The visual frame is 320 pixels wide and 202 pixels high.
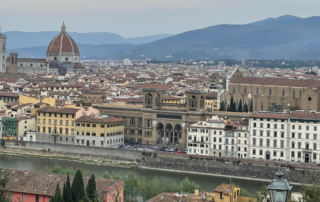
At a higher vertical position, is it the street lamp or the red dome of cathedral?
the red dome of cathedral

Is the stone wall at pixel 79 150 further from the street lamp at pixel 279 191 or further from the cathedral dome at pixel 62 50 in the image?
the cathedral dome at pixel 62 50

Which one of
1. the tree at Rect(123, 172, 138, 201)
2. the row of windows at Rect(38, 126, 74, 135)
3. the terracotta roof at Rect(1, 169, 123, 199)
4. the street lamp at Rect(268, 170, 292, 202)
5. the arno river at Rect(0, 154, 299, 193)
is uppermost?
the street lamp at Rect(268, 170, 292, 202)

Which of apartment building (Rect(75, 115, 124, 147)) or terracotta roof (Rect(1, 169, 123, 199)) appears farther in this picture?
apartment building (Rect(75, 115, 124, 147))

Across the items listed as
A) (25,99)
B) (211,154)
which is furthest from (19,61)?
(211,154)

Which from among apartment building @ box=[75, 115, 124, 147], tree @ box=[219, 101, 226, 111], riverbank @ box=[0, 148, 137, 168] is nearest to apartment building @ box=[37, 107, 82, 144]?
apartment building @ box=[75, 115, 124, 147]

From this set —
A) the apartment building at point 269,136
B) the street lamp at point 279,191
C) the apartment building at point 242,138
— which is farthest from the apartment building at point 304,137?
the street lamp at point 279,191

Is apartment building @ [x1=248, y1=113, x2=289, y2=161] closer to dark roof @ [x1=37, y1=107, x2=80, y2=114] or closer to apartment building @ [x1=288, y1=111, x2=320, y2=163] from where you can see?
apartment building @ [x1=288, y1=111, x2=320, y2=163]

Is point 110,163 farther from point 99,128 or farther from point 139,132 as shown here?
point 139,132
